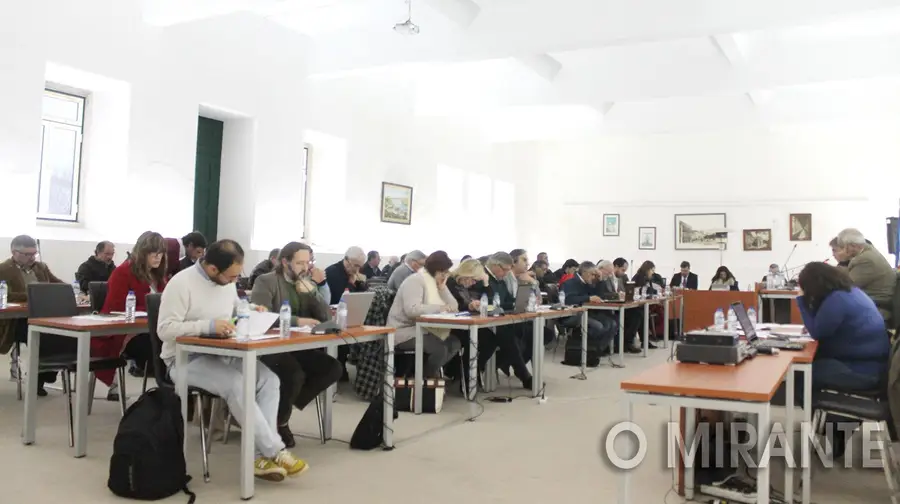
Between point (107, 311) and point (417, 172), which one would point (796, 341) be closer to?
point (107, 311)

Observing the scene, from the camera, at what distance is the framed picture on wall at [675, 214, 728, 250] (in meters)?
14.9

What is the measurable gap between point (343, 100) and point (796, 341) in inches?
317

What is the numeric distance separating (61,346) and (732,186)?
44.5ft

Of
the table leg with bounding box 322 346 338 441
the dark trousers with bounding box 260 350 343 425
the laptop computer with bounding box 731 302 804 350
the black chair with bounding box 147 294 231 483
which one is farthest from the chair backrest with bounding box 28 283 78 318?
the laptop computer with bounding box 731 302 804 350

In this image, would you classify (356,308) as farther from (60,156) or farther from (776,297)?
(776,297)

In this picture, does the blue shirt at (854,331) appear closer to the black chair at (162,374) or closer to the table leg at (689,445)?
the table leg at (689,445)

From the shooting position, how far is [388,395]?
13.6 feet

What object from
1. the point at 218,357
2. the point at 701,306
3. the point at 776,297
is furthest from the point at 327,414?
the point at 701,306

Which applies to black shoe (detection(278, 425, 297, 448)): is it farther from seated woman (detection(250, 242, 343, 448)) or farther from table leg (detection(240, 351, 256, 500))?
table leg (detection(240, 351, 256, 500))

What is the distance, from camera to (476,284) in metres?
6.39

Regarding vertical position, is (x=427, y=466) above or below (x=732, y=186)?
below

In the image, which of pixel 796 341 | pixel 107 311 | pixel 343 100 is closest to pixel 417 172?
pixel 343 100

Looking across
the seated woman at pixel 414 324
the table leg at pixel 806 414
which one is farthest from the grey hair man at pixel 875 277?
the seated woman at pixel 414 324

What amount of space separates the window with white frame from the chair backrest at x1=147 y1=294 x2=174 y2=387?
434cm
